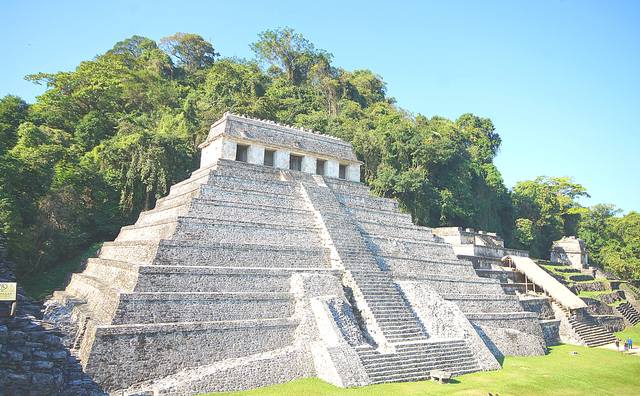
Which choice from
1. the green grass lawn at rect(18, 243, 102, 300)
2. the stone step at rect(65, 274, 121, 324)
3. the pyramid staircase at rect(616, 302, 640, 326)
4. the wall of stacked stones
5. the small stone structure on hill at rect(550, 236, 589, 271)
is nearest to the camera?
the wall of stacked stones

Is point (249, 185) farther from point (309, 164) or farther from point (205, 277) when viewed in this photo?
point (205, 277)

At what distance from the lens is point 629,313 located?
3119cm

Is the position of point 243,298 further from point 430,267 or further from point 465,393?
point 430,267

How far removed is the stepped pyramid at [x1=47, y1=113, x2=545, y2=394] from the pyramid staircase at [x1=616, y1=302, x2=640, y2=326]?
1526 cm

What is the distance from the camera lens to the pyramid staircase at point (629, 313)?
30.6 m

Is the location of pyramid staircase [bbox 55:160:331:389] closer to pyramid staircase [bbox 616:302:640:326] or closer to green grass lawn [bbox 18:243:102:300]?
green grass lawn [bbox 18:243:102:300]

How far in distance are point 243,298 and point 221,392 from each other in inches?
119

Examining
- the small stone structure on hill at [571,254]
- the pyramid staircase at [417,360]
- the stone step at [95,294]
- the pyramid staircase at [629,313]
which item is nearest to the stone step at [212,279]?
the stone step at [95,294]

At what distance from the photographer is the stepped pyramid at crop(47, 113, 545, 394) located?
11602 millimetres

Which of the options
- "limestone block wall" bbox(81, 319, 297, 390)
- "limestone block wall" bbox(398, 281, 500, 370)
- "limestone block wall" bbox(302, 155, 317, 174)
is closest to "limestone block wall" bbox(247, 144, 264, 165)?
"limestone block wall" bbox(302, 155, 317, 174)

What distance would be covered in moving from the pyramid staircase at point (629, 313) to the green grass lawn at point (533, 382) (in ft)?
45.8

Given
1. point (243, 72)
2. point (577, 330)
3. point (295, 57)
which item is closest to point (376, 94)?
point (295, 57)

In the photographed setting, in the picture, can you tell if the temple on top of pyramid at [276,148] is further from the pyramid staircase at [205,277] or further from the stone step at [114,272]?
the stone step at [114,272]

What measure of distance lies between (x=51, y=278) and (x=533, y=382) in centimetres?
2059
